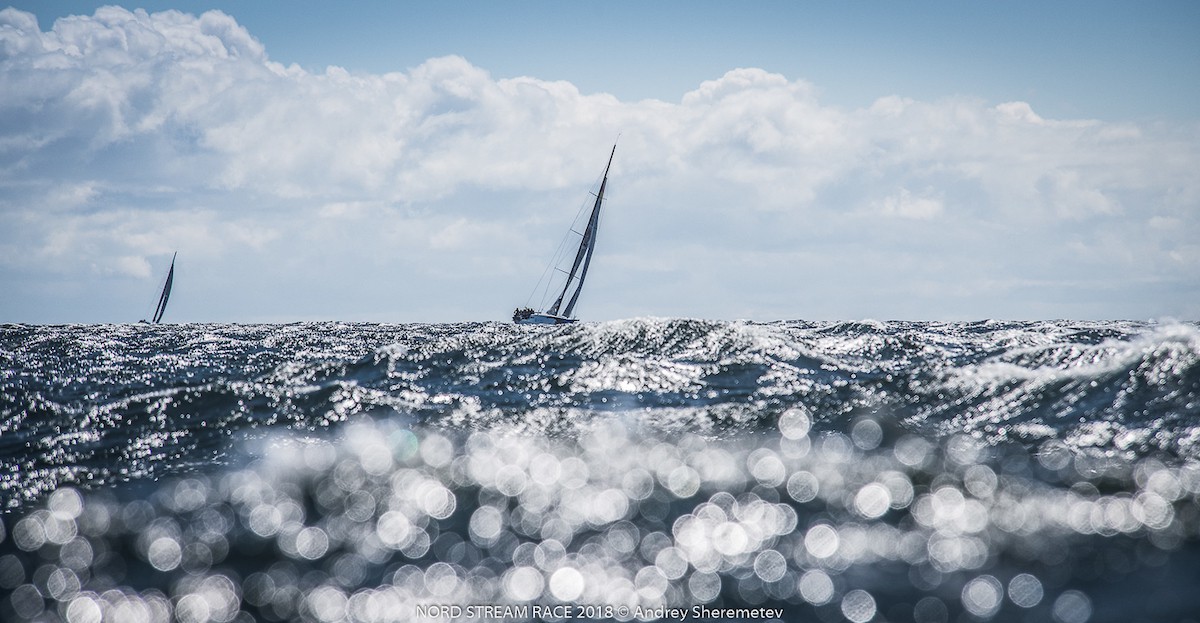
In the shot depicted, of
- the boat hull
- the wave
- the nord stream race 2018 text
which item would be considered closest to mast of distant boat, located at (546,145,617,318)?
the boat hull

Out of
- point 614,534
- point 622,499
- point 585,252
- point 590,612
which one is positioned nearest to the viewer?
point 590,612

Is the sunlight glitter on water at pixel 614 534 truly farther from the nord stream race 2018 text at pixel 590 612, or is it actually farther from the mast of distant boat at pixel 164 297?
the mast of distant boat at pixel 164 297

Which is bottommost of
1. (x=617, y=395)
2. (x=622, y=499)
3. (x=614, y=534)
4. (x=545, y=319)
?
(x=614, y=534)

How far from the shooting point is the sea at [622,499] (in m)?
8.77

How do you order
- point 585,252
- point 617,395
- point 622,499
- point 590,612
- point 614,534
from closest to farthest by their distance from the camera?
1. point 590,612
2. point 614,534
3. point 622,499
4. point 617,395
5. point 585,252

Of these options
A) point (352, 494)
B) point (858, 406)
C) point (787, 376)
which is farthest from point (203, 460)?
point (787, 376)

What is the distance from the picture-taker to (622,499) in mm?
12391

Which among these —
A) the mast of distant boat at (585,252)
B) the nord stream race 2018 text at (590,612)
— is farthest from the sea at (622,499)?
the mast of distant boat at (585,252)

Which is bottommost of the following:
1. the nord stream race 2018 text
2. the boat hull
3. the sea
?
the nord stream race 2018 text

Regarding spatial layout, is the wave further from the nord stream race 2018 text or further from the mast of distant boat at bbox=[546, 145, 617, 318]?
the mast of distant boat at bbox=[546, 145, 617, 318]

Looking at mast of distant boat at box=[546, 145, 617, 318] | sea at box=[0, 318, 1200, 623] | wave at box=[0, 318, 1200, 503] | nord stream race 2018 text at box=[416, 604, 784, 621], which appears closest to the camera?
nord stream race 2018 text at box=[416, 604, 784, 621]

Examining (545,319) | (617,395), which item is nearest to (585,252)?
(545,319)

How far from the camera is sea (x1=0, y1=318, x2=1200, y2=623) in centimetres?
877

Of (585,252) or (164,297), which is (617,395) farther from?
(164,297)
